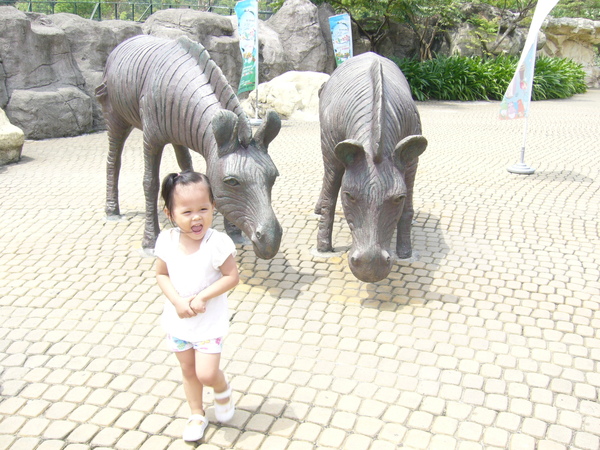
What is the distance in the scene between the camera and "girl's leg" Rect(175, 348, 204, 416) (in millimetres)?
2898

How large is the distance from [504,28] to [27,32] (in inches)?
618

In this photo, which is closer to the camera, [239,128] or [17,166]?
[239,128]

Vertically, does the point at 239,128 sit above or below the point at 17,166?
above

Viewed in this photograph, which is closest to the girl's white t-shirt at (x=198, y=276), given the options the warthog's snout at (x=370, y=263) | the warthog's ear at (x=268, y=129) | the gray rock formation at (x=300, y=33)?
the warthog's snout at (x=370, y=263)

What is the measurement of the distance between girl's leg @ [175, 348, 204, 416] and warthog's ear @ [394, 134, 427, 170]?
2123 millimetres

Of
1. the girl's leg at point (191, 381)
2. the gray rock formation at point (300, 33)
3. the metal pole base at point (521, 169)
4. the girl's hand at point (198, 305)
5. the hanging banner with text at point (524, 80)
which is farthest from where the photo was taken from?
the gray rock formation at point (300, 33)

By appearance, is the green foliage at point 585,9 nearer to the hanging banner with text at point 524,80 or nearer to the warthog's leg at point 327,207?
the hanging banner with text at point 524,80

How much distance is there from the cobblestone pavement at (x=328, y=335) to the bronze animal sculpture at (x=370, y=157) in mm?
536

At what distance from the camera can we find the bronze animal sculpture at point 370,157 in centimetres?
404

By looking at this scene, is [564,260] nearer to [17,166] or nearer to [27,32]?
[17,166]

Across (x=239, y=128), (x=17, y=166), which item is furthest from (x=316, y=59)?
(x=239, y=128)

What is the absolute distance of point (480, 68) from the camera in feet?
58.8

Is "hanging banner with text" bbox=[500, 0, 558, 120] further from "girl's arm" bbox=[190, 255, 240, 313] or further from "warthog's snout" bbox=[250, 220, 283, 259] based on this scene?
"girl's arm" bbox=[190, 255, 240, 313]

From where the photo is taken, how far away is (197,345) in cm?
284
